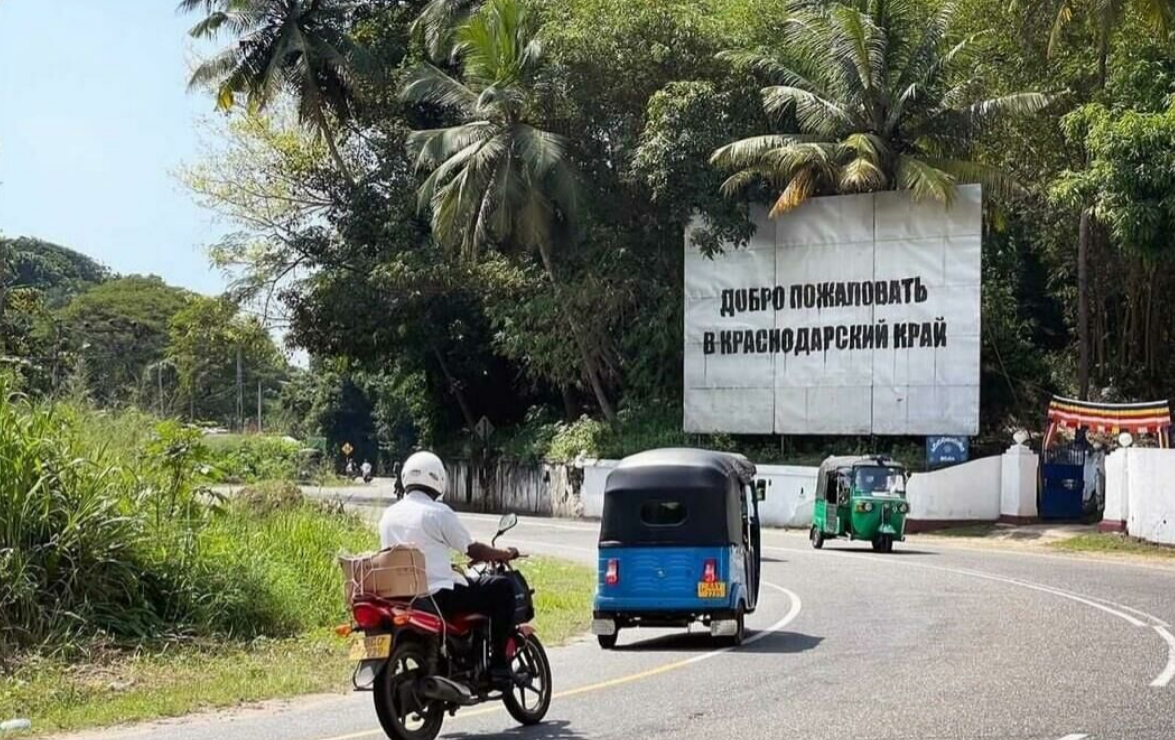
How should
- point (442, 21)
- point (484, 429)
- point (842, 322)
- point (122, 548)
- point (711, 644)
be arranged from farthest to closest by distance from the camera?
point (484, 429) < point (442, 21) < point (842, 322) < point (711, 644) < point (122, 548)

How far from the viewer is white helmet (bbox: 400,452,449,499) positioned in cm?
997

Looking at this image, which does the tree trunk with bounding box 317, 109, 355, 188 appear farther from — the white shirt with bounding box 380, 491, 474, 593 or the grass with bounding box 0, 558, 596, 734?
the white shirt with bounding box 380, 491, 474, 593

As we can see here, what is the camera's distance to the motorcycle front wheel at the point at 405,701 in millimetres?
9289

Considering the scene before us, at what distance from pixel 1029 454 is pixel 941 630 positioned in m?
22.1

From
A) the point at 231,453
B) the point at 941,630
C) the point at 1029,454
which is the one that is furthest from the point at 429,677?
the point at 1029,454

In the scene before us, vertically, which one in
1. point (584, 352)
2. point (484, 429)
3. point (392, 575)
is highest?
point (584, 352)

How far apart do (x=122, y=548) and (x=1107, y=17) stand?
27.1 meters

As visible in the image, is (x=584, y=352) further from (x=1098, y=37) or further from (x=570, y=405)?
(x=1098, y=37)

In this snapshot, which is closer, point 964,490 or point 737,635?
point 737,635

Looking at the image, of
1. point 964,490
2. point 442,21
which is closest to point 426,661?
point 964,490

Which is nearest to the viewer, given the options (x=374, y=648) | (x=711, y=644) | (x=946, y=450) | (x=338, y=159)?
(x=374, y=648)

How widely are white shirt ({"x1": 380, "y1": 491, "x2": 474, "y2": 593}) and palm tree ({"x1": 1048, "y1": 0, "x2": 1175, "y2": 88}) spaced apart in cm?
2778

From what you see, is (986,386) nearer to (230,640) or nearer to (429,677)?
(230,640)

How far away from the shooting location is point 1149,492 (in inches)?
1214
